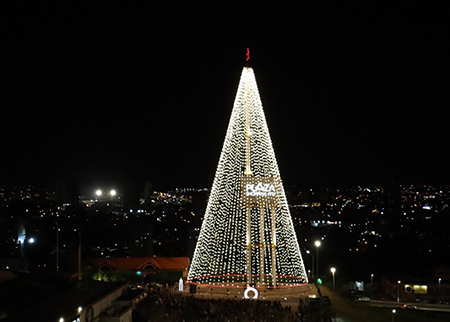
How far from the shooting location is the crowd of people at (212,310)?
19781 mm

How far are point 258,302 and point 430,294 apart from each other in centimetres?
1647

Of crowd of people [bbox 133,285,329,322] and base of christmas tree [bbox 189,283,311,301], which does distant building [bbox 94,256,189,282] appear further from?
crowd of people [bbox 133,285,329,322]

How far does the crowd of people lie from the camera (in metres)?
19.8

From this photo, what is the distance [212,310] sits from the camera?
21406 mm

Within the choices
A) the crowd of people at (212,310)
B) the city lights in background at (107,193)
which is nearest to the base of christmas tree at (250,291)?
the crowd of people at (212,310)

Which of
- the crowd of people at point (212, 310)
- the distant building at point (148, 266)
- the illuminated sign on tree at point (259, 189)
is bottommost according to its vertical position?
the crowd of people at point (212, 310)

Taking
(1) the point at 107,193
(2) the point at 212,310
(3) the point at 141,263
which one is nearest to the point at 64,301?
(2) the point at 212,310

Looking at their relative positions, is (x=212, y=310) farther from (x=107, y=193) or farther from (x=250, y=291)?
(x=107, y=193)

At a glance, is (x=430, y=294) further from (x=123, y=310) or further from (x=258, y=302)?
(x=123, y=310)

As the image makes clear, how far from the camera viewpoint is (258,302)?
23.0 metres

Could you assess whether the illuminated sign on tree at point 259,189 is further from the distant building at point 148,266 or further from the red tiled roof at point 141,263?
the red tiled roof at point 141,263

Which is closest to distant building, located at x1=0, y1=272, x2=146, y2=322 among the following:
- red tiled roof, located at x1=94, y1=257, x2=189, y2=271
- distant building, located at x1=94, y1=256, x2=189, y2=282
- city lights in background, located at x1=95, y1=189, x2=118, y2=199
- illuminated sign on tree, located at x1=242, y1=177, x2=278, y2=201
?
illuminated sign on tree, located at x1=242, y1=177, x2=278, y2=201

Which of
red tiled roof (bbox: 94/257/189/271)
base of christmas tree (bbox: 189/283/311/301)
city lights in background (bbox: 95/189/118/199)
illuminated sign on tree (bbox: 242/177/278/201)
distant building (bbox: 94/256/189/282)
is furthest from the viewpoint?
city lights in background (bbox: 95/189/118/199)

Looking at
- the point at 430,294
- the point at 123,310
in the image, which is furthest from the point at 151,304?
the point at 430,294
